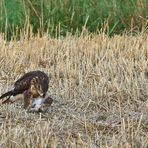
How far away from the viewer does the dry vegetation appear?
4344mm

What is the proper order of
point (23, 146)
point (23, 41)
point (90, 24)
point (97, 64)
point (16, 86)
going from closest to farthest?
point (23, 146) < point (16, 86) < point (97, 64) < point (23, 41) < point (90, 24)

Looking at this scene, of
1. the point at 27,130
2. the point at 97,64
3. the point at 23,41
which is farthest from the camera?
the point at 23,41

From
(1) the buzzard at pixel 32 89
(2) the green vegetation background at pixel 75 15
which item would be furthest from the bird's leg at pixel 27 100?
(2) the green vegetation background at pixel 75 15

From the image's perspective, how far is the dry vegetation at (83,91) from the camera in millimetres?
4344

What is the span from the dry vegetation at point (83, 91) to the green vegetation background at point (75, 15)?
0.76m

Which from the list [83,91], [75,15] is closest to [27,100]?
[83,91]

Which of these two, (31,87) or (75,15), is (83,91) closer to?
(31,87)

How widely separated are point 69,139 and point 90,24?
435 centimetres

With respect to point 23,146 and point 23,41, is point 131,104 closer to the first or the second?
point 23,146

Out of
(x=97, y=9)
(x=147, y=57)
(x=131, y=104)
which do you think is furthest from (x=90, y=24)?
(x=131, y=104)

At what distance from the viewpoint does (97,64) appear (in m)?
6.41

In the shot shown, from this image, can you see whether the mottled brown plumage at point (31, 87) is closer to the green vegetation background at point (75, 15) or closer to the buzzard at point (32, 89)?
the buzzard at point (32, 89)

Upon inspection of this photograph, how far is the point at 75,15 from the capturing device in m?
8.61

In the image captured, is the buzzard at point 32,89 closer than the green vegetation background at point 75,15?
Yes
